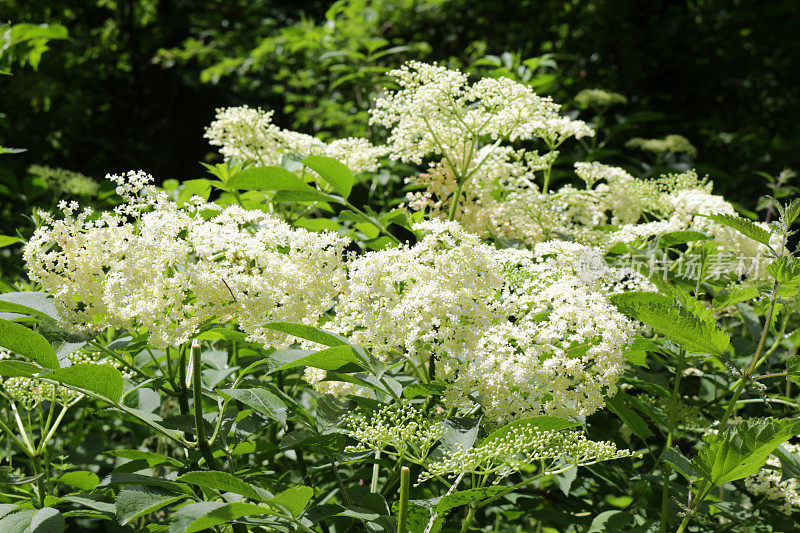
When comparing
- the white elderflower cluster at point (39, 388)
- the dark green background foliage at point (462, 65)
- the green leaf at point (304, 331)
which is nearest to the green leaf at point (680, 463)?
the green leaf at point (304, 331)

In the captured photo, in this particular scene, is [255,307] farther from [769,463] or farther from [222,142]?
[769,463]

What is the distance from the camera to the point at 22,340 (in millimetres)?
1267

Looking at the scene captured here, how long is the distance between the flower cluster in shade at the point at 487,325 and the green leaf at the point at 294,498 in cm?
35

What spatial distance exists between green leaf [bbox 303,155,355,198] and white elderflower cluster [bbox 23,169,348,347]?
397mm

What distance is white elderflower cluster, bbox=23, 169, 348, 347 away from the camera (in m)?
1.38

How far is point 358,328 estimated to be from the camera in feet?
5.48

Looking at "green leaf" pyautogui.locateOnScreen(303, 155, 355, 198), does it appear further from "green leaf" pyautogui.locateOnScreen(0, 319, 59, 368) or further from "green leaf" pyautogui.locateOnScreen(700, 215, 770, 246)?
"green leaf" pyautogui.locateOnScreen(700, 215, 770, 246)

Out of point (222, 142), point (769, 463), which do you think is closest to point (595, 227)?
point (769, 463)

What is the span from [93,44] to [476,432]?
8.68 metres

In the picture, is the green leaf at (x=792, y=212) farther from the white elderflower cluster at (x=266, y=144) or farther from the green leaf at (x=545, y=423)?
the white elderflower cluster at (x=266, y=144)

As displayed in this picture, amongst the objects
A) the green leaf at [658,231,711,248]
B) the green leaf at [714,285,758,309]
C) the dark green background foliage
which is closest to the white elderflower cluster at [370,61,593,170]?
the green leaf at [658,231,711,248]

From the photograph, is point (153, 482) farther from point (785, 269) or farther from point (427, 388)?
point (785, 269)

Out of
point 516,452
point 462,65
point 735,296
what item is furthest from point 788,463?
point 462,65

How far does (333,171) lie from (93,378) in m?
0.89
